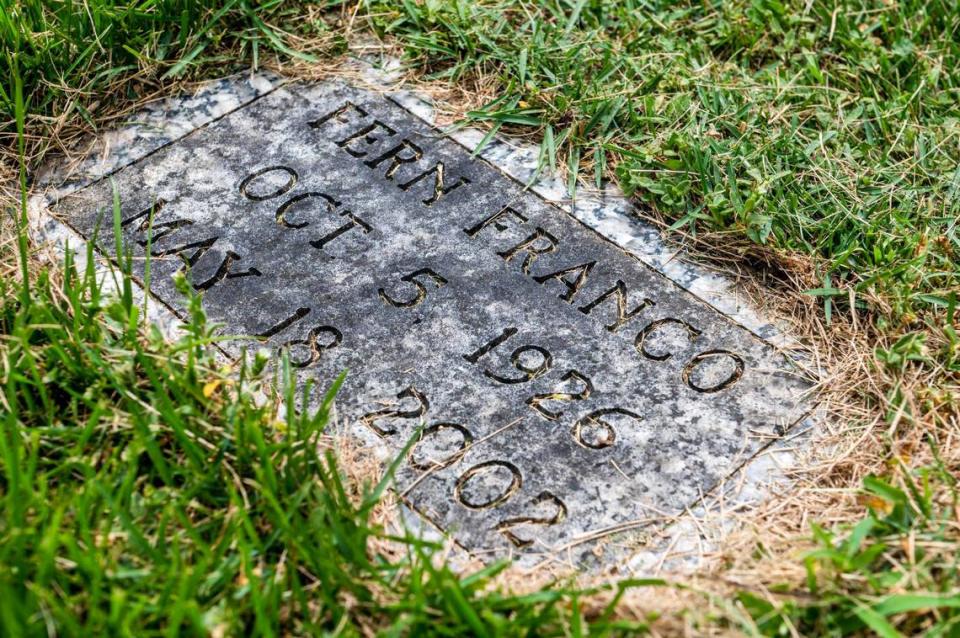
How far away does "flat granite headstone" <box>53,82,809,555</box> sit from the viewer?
2.13 metres

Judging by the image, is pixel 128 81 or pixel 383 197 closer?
pixel 383 197

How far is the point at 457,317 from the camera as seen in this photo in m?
2.45

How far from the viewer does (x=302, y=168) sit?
2.84 meters

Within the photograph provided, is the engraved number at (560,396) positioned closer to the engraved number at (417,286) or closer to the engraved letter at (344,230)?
the engraved number at (417,286)

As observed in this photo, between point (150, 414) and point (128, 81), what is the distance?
4.71 ft

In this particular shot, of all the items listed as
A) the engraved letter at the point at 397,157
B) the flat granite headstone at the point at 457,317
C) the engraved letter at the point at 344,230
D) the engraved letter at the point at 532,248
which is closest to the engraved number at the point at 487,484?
the flat granite headstone at the point at 457,317

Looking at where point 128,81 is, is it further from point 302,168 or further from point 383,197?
point 383,197

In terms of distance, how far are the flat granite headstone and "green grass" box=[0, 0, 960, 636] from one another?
0.18 metres

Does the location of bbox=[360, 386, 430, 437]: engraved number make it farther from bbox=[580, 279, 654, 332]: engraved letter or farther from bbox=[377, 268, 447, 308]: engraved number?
bbox=[580, 279, 654, 332]: engraved letter

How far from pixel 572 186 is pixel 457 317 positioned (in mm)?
579

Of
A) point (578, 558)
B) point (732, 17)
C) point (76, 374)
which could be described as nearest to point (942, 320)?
point (578, 558)

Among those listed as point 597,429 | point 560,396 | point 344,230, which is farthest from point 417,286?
point 597,429

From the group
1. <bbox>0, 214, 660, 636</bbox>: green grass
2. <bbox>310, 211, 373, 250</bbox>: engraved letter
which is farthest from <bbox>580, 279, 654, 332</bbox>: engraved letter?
<bbox>0, 214, 660, 636</bbox>: green grass

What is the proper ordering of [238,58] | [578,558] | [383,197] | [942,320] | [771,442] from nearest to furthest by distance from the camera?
[578,558], [771,442], [942,320], [383,197], [238,58]
